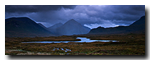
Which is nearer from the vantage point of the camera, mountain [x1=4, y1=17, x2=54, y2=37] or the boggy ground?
the boggy ground

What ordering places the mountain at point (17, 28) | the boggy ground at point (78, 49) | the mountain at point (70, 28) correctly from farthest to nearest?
1. the mountain at point (70, 28)
2. the mountain at point (17, 28)
3. the boggy ground at point (78, 49)

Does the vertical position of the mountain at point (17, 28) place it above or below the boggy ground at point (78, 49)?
above

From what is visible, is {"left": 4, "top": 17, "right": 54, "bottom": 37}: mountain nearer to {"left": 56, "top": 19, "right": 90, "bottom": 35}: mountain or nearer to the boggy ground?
the boggy ground

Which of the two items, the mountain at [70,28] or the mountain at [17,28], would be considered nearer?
the mountain at [17,28]

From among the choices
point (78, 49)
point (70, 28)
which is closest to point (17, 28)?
point (70, 28)

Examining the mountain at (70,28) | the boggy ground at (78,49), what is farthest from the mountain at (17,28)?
the mountain at (70,28)

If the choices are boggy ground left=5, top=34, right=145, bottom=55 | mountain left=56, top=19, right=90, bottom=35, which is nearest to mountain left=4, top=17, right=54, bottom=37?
boggy ground left=5, top=34, right=145, bottom=55

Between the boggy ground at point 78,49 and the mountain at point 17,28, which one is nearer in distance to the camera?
the boggy ground at point 78,49

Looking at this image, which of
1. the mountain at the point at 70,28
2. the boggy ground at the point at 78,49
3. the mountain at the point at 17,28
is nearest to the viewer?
the boggy ground at the point at 78,49

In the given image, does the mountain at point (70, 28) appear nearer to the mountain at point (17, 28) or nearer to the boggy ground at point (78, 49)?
the boggy ground at point (78, 49)
